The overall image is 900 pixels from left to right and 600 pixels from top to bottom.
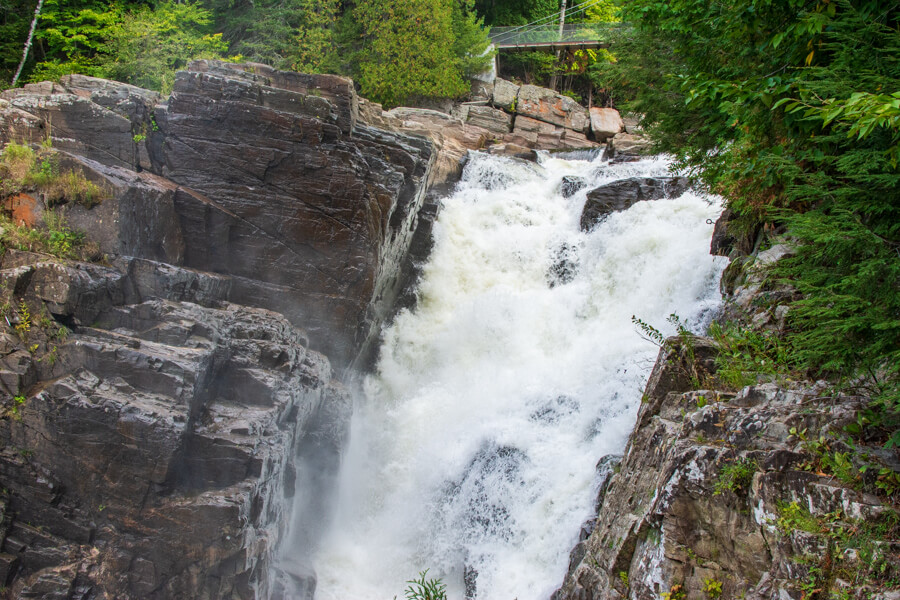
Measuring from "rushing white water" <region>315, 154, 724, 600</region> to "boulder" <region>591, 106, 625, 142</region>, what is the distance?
7.78 meters

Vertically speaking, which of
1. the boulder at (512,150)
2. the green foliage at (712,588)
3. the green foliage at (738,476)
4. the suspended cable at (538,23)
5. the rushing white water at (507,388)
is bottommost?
the rushing white water at (507,388)

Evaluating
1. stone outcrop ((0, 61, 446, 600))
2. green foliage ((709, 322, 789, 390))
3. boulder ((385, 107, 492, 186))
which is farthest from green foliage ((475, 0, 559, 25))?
green foliage ((709, 322, 789, 390))

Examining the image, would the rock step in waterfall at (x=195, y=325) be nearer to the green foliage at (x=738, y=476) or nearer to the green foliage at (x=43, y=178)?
the green foliage at (x=43, y=178)

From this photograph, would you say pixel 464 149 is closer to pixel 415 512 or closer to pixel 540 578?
pixel 415 512

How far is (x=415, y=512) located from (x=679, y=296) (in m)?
6.95

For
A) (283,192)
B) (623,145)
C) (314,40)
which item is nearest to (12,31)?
(314,40)

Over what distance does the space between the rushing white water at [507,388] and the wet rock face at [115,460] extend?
8.85 ft

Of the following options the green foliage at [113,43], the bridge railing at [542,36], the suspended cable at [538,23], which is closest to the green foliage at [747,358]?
the green foliage at [113,43]

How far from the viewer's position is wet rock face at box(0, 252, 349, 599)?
27.5ft

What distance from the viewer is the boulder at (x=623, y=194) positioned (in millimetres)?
15562

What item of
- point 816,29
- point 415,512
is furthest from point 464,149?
point 816,29

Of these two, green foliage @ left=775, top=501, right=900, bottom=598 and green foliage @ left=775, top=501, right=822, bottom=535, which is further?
green foliage @ left=775, top=501, right=822, bottom=535

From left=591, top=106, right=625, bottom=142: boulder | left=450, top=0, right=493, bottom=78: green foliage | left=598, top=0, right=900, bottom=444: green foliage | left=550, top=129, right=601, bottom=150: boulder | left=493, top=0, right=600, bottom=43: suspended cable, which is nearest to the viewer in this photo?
left=598, top=0, right=900, bottom=444: green foliage

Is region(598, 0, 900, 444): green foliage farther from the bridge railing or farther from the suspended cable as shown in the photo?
the suspended cable
